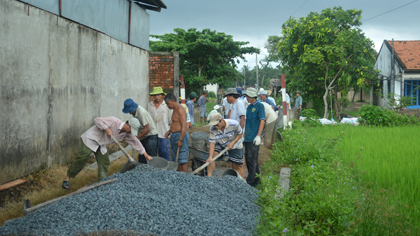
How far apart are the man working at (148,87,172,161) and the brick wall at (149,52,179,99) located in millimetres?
4757

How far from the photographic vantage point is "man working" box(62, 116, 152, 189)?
5.86m

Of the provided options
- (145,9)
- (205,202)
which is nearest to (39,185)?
(205,202)

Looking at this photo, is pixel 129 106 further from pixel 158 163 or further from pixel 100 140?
pixel 158 163

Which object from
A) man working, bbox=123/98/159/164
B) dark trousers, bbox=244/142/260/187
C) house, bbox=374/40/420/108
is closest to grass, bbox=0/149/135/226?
man working, bbox=123/98/159/164

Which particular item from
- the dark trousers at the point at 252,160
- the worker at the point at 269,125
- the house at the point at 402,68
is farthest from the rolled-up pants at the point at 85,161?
the house at the point at 402,68

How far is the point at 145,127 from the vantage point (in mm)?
6629

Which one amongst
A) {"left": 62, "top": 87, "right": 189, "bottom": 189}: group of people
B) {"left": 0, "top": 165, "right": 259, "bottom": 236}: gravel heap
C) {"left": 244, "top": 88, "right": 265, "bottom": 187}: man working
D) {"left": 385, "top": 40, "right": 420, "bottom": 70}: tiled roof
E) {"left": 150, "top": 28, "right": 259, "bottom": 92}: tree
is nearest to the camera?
{"left": 0, "top": 165, "right": 259, "bottom": 236}: gravel heap

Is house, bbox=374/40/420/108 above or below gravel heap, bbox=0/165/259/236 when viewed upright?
above

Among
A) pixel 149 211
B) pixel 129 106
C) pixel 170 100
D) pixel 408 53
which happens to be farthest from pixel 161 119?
pixel 408 53

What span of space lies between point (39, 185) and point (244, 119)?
12.4ft

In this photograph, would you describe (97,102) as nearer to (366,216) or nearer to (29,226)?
(29,226)

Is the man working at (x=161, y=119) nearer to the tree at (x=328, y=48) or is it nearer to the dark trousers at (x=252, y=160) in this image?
the dark trousers at (x=252, y=160)

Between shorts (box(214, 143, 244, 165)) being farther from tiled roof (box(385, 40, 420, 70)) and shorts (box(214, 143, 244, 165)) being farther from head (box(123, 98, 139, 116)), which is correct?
tiled roof (box(385, 40, 420, 70))

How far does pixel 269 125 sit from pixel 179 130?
11.1ft
